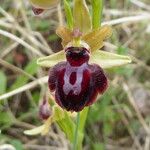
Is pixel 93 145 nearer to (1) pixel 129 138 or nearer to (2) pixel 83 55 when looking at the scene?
(1) pixel 129 138

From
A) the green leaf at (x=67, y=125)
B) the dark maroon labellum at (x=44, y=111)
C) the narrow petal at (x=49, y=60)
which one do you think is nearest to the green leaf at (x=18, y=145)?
the dark maroon labellum at (x=44, y=111)

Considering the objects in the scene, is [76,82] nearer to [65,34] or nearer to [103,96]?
[65,34]

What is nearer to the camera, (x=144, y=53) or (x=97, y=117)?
(x=97, y=117)

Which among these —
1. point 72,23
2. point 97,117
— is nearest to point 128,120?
point 97,117

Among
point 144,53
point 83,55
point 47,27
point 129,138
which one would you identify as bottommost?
point 129,138

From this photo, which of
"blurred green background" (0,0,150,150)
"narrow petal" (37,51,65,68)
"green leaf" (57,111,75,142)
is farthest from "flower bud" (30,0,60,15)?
"blurred green background" (0,0,150,150)

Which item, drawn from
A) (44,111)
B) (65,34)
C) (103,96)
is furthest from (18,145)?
(65,34)

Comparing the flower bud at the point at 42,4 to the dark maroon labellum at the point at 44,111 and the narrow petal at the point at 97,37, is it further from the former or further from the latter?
the dark maroon labellum at the point at 44,111
